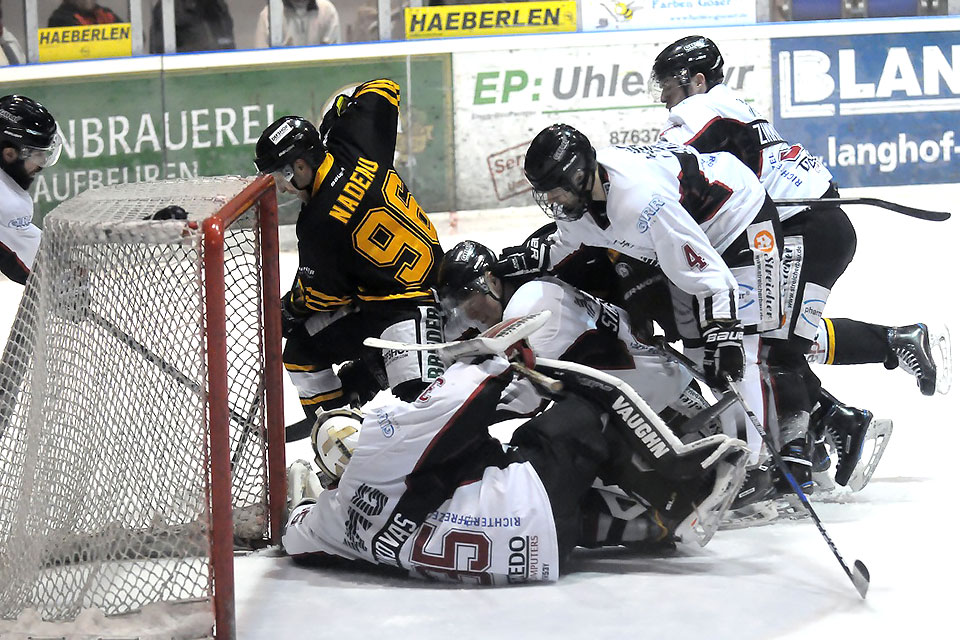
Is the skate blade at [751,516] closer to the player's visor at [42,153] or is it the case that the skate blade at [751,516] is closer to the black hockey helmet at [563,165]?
the black hockey helmet at [563,165]

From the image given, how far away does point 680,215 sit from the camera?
2982 mm

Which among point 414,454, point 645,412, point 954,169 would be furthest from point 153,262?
point 954,169

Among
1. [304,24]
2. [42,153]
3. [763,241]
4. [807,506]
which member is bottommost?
[807,506]

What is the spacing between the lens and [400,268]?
373 cm

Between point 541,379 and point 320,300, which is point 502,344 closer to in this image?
point 541,379

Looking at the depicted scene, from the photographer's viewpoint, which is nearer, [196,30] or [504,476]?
[504,476]

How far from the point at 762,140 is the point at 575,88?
4430 mm

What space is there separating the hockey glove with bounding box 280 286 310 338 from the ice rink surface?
3.37 feet

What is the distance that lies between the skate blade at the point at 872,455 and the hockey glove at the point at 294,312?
1733 millimetres

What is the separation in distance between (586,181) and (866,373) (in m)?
2.28

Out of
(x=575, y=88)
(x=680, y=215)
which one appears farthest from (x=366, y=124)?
(x=575, y=88)

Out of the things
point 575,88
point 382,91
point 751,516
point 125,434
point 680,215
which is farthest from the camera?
point 575,88

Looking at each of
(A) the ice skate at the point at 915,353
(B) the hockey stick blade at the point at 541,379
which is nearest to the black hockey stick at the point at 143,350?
(B) the hockey stick blade at the point at 541,379

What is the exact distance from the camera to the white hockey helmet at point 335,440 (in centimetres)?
286
